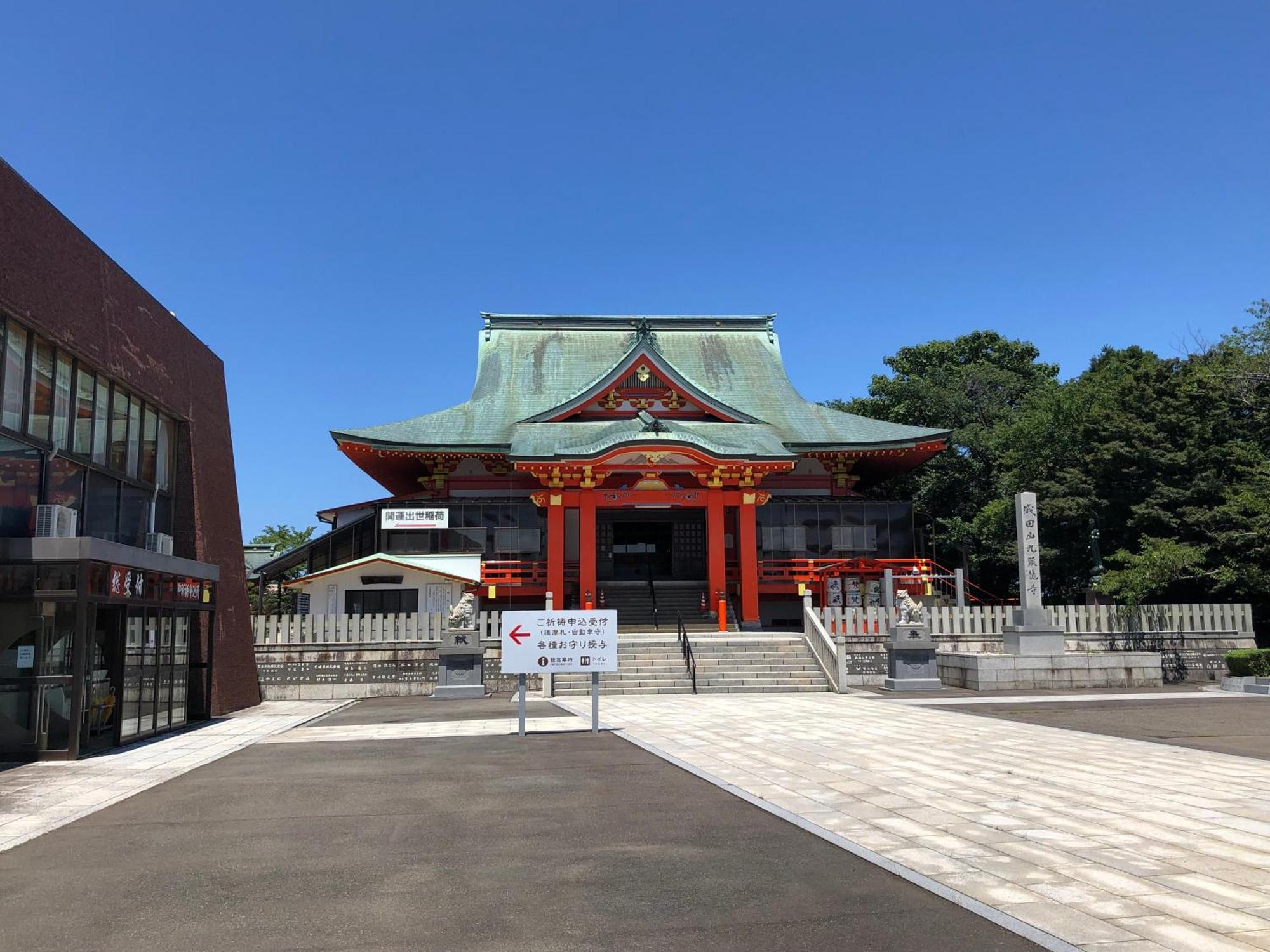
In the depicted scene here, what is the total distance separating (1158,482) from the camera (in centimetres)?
2659

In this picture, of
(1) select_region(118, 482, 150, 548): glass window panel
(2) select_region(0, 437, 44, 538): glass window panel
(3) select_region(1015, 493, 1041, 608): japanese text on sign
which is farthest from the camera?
(3) select_region(1015, 493, 1041, 608): japanese text on sign

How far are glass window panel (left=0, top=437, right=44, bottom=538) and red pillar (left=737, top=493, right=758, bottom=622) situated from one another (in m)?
17.7

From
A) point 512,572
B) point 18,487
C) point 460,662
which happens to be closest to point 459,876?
point 18,487

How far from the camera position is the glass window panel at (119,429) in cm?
1369

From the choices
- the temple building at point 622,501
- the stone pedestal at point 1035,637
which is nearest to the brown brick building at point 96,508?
the temple building at point 622,501

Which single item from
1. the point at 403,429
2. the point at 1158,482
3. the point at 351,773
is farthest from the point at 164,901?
the point at 1158,482

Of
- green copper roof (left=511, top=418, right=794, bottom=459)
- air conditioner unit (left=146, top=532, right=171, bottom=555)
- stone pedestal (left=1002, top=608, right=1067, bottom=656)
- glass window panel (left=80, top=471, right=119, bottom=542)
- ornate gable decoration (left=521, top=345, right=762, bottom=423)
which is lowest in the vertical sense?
stone pedestal (left=1002, top=608, right=1067, bottom=656)

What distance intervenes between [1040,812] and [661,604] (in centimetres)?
2022

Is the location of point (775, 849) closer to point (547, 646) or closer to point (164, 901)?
point (164, 901)

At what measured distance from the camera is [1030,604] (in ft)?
65.9

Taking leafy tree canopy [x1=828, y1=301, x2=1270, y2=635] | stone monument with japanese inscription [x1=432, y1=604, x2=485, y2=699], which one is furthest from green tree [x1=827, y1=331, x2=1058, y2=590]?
stone monument with japanese inscription [x1=432, y1=604, x2=485, y2=699]

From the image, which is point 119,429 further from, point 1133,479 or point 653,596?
point 1133,479

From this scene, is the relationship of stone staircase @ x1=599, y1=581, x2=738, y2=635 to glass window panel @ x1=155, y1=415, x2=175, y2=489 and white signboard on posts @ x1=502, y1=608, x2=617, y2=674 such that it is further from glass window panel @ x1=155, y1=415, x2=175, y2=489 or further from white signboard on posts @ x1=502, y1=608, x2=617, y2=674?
glass window panel @ x1=155, y1=415, x2=175, y2=489

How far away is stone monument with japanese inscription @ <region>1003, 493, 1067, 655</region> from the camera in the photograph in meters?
20.0
